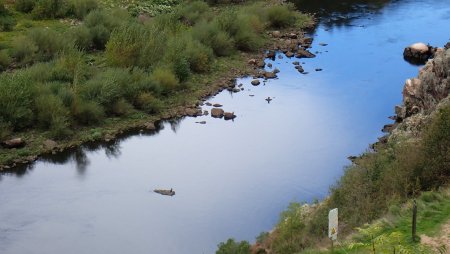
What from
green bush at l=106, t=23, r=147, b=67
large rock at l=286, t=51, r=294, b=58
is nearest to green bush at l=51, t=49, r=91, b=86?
green bush at l=106, t=23, r=147, b=67

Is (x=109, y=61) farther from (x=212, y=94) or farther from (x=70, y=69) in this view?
(x=212, y=94)

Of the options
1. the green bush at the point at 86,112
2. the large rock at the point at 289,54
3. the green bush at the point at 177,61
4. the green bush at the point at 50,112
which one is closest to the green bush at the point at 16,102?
the green bush at the point at 50,112

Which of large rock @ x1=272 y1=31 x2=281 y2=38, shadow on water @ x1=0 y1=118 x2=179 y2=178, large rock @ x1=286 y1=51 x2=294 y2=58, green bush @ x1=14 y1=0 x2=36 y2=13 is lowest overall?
large rock @ x1=286 y1=51 x2=294 y2=58

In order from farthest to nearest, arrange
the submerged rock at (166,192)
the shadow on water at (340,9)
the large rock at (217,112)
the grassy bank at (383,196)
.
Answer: the shadow on water at (340,9)
the large rock at (217,112)
the submerged rock at (166,192)
the grassy bank at (383,196)

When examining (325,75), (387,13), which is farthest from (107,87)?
(387,13)

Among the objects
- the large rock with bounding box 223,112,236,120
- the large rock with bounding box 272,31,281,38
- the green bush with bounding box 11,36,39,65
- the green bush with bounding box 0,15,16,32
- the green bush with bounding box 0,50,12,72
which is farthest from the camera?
the large rock with bounding box 272,31,281,38

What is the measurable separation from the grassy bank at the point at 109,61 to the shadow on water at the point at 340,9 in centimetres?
158

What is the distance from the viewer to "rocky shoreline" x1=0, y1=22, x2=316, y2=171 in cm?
2016

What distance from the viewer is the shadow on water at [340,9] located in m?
36.9

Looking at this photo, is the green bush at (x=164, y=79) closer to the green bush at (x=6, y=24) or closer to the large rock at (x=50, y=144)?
the large rock at (x=50, y=144)

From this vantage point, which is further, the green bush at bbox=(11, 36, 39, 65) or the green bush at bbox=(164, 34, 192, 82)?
the green bush at bbox=(11, 36, 39, 65)

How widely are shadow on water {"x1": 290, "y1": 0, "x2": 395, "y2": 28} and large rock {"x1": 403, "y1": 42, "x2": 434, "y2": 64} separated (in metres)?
6.38

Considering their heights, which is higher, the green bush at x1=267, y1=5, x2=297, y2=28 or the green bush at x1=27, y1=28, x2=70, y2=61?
the green bush at x1=27, y1=28, x2=70, y2=61

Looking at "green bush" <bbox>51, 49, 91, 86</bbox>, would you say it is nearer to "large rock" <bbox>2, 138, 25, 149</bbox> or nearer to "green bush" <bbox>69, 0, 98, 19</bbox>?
"large rock" <bbox>2, 138, 25, 149</bbox>
